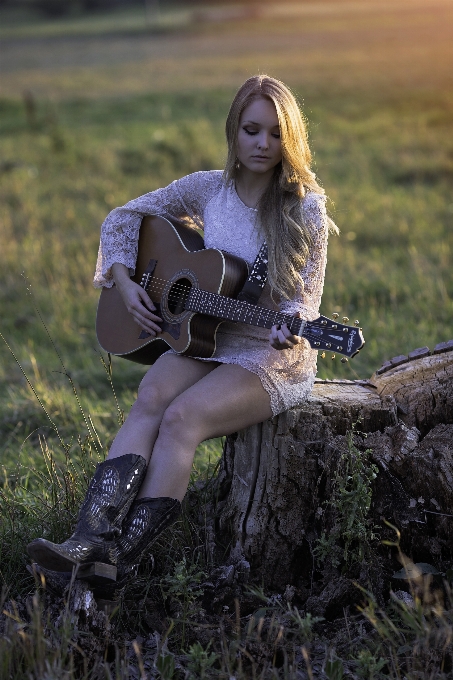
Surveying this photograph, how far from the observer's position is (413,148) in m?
12.5

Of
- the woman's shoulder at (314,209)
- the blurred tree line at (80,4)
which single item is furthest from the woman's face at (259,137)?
the blurred tree line at (80,4)

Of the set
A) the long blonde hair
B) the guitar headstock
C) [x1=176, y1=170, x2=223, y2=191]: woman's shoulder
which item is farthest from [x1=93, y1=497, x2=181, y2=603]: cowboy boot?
[x1=176, y1=170, x2=223, y2=191]: woman's shoulder

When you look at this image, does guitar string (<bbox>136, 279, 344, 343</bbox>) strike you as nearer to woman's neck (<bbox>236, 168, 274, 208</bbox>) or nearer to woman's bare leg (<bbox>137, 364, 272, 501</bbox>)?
woman's bare leg (<bbox>137, 364, 272, 501</bbox>)

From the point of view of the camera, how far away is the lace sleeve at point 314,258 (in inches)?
135

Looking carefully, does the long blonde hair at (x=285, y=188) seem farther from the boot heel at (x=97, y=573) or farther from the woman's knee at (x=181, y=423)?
the boot heel at (x=97, y=573)

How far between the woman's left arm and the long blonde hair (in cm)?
3

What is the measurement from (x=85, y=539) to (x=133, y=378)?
2986mm

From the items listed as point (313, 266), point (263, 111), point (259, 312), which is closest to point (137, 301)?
point (259, 312)

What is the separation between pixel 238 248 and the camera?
3686mm

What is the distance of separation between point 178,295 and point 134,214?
544mm

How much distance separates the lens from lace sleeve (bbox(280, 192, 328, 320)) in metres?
3.44

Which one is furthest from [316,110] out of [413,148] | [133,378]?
[133,378]

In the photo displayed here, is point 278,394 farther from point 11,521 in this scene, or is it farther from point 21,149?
point 21,149

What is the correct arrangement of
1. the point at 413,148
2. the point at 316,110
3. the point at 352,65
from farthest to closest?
the point at 352,65
the point at 316,110
the point at 413,148
